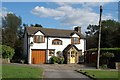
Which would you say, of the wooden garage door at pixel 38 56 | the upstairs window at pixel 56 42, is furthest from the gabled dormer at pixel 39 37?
the upstairs window at pixel 56 42

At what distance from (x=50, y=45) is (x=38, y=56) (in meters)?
2.70

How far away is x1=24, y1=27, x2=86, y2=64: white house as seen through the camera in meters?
26.4

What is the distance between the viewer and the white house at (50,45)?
26391mm

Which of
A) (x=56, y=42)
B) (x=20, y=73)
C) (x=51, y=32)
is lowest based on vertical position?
(x=20, y=73)

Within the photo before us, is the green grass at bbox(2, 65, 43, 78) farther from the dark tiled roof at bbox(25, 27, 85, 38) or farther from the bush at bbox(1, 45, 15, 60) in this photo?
the dark tiled roof at bbox(25, 27, 85, 38)

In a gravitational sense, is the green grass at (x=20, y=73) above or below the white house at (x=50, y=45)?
below

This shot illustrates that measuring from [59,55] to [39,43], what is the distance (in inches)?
157

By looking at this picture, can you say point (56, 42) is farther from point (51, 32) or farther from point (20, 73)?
point (20, 73)

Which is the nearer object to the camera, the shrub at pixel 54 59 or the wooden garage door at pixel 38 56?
the shrub at pixel 54 59

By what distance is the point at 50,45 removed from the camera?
27609 millimetres

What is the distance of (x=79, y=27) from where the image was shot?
107 feet

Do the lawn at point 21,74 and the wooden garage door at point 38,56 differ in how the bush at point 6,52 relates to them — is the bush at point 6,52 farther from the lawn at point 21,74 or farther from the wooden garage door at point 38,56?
the lawn at point 21,74

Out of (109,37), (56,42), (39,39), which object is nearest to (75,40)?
(56,42)

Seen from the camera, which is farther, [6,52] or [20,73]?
→ [6,52]
